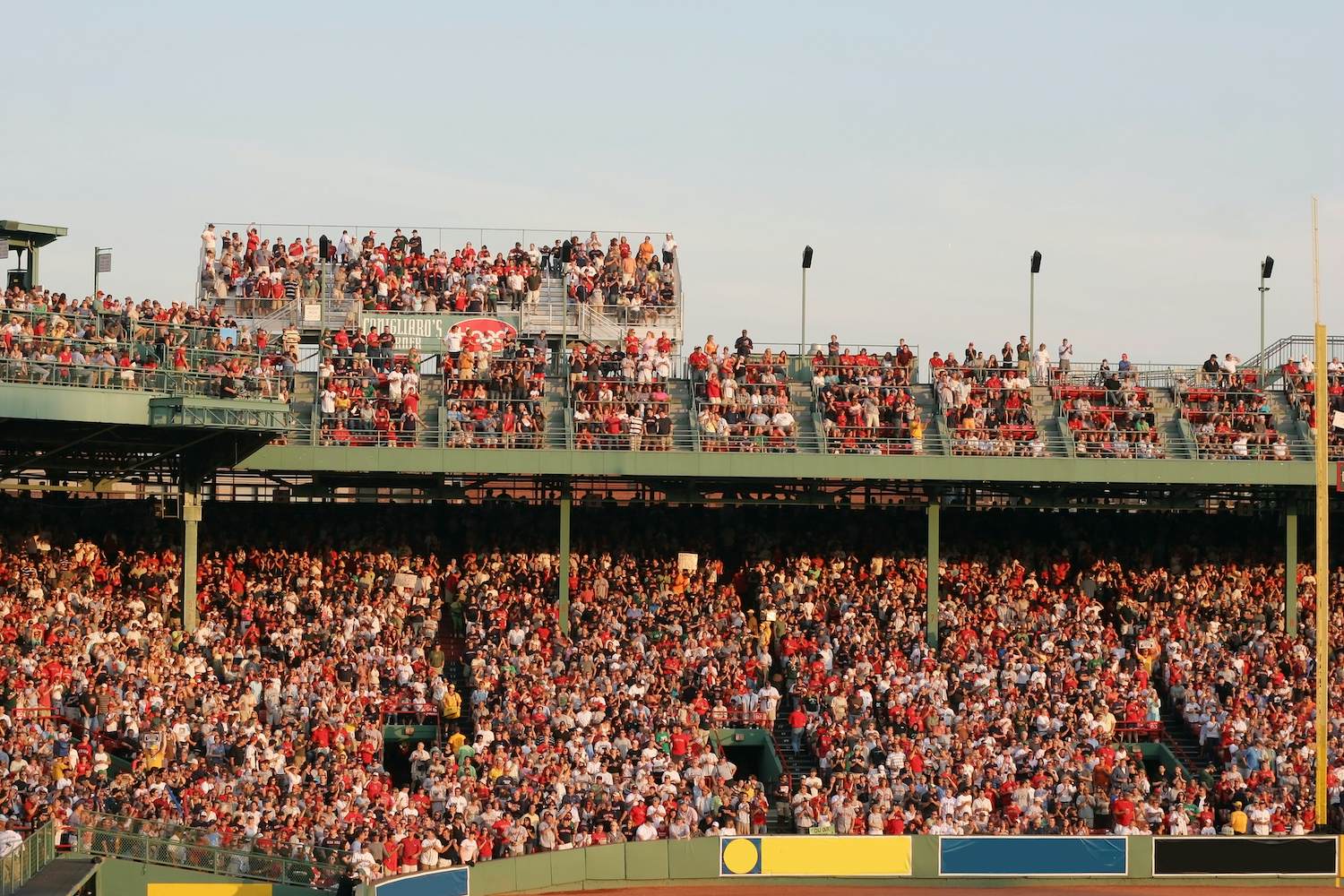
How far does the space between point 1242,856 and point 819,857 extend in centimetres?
A: 655

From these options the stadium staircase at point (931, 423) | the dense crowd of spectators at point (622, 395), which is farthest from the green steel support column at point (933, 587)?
the dense crowd of spectators at point (622, 395)

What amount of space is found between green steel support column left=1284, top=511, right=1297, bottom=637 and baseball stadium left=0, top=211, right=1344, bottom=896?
10 cm

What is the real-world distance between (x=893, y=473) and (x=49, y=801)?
1538cm

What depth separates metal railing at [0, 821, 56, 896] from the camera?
70.6ft

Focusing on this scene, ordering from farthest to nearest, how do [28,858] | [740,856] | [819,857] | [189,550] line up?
[189,550]
[819,857]
[740,856]
[28,858]

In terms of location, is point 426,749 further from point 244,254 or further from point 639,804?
point 244,254

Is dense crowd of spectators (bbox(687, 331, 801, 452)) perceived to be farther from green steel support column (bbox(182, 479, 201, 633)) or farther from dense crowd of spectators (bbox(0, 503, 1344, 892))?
green steel support column (bbox(182, 479, 201, 633))

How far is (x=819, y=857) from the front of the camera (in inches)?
1107

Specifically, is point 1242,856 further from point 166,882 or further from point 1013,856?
point 166,882

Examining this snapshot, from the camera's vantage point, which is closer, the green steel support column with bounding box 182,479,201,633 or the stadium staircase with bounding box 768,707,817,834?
the stadium staircase with bounding box 768,707,817,834

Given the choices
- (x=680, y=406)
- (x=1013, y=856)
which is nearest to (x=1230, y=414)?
(x=680, y=406)

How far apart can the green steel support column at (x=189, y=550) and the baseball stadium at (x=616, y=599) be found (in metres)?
0.06

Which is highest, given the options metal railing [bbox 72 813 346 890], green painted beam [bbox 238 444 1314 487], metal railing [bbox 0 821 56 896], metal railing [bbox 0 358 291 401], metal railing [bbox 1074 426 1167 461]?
metal railing [bbox 0 358 291 401]

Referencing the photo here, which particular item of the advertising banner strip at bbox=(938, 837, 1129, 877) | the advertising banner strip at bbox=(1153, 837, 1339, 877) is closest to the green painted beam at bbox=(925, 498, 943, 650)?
the advertising banner strip at bbox=(938, 837, 1129, 877)
